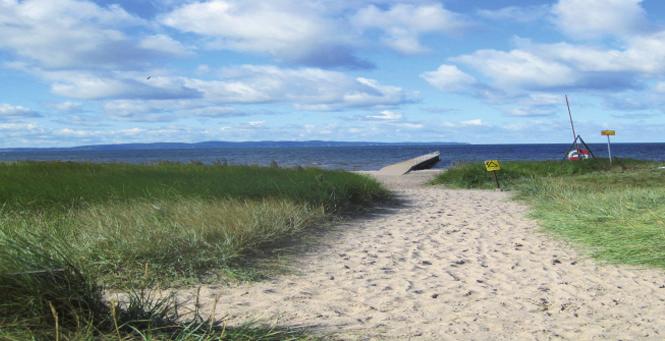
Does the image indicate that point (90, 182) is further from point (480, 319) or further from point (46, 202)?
point (480, 319)

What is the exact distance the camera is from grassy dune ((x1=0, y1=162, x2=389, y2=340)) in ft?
11.1

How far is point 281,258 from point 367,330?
2.51m

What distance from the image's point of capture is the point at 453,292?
5422 millimetres

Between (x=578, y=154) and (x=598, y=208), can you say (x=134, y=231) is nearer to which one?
(x=598, y=208)

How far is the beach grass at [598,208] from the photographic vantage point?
691 cm

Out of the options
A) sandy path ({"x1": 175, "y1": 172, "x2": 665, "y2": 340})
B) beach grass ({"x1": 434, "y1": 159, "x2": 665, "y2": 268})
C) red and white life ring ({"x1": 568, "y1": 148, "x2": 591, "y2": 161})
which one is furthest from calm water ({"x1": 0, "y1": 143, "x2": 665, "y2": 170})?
sandy path ({"x1": 175, "y1": 172, "x2": 665, "y2": 340})

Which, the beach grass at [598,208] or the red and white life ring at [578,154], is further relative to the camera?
the red and white life ring at [578,154]

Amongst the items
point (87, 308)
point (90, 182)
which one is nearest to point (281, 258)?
point (87, 308)

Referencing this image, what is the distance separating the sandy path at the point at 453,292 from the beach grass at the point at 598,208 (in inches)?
14.0

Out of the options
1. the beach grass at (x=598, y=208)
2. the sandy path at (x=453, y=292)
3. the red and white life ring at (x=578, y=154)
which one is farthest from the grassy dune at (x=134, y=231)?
the red and white life ring at (x=578, y=154)

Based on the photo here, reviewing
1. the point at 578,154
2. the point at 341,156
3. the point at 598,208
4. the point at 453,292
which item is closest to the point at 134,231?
the point at 453,292

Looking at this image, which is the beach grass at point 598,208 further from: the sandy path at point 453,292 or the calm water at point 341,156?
the calm water at point 341,156

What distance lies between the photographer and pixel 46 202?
8.78m

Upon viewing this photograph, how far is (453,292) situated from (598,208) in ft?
15.3
